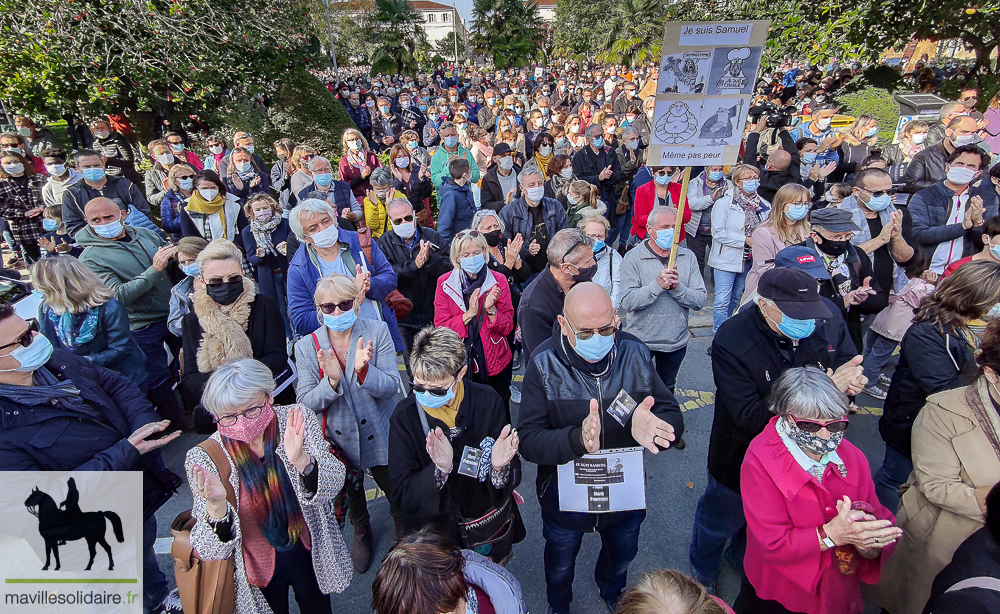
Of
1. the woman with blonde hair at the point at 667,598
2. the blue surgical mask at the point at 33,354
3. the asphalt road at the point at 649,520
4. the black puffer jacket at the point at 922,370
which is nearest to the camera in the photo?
the woman with blonde hair at the point at 667,598

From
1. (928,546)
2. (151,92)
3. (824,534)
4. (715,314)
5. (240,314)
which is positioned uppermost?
(151,92)

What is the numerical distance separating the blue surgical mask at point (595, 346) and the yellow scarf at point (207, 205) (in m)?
4.77

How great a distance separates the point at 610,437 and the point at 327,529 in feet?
4.93

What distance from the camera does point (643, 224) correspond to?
6430 mm

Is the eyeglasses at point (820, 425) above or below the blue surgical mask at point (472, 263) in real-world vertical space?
below

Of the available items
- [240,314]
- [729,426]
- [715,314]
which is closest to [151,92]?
[240,314]

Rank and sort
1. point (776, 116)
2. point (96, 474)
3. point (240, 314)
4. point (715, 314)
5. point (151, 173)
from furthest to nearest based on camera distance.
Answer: point (776, 116)
point (151, 173)
point (715, 314)
point (240, 314)
point (96, 474)

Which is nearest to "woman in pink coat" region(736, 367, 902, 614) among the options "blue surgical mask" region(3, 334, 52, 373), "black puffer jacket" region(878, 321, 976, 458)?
"black puffer jacket" region(878, 321, 976, 458)

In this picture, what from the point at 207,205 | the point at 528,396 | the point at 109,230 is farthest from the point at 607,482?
the point at 207,205

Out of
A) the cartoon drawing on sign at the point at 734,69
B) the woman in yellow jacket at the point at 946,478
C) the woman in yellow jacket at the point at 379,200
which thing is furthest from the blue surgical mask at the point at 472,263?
the woman in yellow jacket at the point at 946,478

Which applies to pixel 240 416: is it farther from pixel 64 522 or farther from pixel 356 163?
pixel 356 163

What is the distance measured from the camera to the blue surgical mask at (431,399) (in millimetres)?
2510

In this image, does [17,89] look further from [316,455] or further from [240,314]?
[316,455]

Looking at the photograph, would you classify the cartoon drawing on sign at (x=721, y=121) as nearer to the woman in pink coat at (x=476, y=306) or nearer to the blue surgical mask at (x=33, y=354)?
the woman in pink coat at (x=476, y=306)
